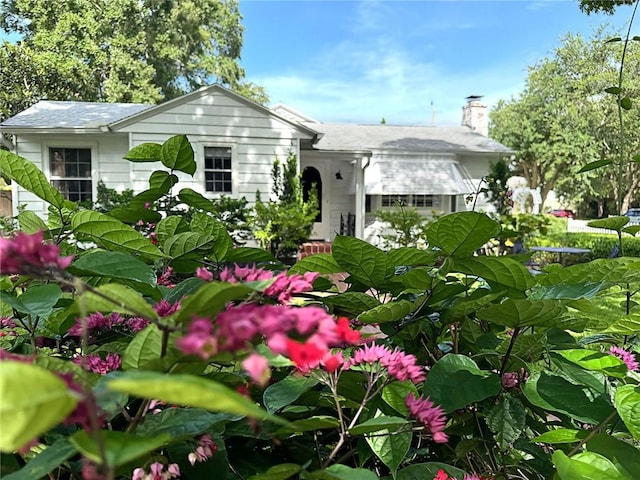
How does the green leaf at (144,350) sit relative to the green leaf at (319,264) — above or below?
below

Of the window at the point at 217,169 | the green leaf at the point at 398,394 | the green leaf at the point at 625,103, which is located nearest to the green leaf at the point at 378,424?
the green leaf at the point at 398,394

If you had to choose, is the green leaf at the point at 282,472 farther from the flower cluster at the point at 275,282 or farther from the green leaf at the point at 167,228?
the green leaf at the point at 167,228

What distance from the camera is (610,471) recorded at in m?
0.53

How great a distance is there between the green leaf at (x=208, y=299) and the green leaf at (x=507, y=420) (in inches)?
19.2

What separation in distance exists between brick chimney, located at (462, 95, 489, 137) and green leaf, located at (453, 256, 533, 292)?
1582 centimetres

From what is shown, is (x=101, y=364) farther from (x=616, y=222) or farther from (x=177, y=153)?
(x=616, y=222)

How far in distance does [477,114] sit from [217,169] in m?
9.53

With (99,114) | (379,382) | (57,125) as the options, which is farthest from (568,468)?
(99,114)

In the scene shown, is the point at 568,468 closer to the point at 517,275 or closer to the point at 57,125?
the point at 517,275

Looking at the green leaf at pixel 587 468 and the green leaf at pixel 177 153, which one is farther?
the green leaf at pixel 177 153

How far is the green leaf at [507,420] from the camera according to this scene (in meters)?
0.65

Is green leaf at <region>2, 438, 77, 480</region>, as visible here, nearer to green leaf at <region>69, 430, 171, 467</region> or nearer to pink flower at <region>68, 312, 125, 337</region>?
green leaf at <region>69, 430, 171, 467</region>

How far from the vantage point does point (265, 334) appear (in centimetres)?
29

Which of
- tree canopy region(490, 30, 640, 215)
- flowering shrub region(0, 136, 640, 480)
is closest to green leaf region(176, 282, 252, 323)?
flowering shrub region(0, 136, 640, 480)
